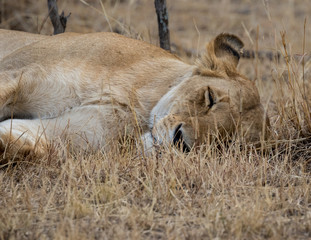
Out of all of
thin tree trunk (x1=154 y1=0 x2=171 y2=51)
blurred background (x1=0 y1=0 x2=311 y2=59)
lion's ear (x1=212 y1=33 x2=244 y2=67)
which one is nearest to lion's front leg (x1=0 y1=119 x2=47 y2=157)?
lion's ear (x1=212 y1=33 x2=244 y2=67)

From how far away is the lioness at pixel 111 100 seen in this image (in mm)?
2801

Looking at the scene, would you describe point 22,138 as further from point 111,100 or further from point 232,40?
point 232,40

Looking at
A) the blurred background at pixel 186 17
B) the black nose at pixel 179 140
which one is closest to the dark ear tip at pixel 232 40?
the black nose at pixel 179 140

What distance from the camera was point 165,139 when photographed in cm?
272

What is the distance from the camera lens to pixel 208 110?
112 inches

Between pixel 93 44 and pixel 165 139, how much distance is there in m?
0.79

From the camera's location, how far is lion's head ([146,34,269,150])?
2.74 m

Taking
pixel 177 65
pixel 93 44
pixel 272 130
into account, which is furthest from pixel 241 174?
pixel 93 44

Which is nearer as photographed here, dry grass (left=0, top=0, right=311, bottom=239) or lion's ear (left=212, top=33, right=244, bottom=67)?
dry grass (left=0, top=0, right=311, bottom=239)

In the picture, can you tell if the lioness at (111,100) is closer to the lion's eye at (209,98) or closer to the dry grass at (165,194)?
the lion's eye at (209,98)

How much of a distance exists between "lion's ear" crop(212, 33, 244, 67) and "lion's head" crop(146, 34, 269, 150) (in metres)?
0.15

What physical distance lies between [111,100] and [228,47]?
907 millimetres

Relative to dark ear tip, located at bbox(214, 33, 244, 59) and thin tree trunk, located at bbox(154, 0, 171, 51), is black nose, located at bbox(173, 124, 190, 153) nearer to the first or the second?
dark ear tip, located at bbox(214, 33, 244, 59)

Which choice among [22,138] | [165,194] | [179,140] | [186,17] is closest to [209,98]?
[179,140]
